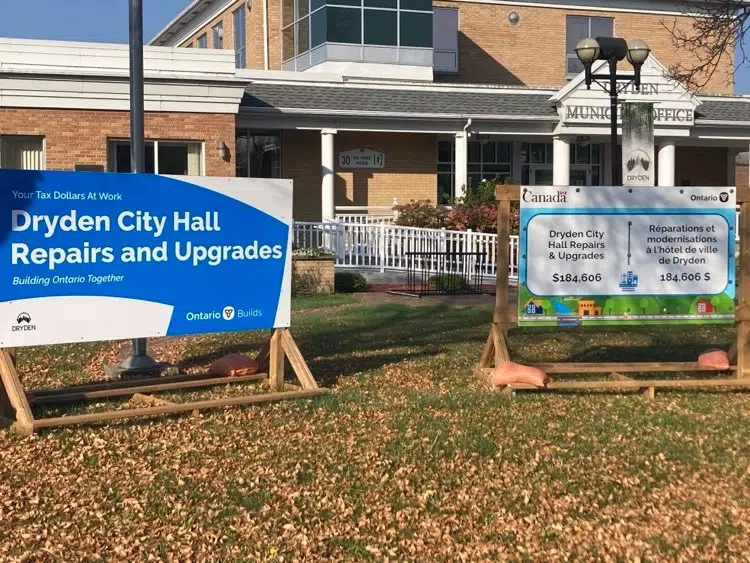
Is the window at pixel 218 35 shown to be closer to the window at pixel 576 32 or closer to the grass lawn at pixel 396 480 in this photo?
the window at pixel 576 32

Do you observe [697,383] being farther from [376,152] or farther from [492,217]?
[376,152]

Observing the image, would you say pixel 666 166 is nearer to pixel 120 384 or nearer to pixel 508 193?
pixel 508 193

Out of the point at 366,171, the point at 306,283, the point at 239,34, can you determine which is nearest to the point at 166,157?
the point at 306,283

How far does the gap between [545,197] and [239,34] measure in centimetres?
2722

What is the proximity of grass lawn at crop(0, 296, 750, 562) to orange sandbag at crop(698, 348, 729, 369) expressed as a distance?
12.9 inches

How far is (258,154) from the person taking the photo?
22.6 metres

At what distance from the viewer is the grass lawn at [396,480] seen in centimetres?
442

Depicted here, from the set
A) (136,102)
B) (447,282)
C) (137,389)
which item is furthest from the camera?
(447,282)

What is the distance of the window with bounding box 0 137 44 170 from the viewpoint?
58.0 ft

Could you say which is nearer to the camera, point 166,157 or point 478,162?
point 166,157

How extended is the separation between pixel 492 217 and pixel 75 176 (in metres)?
14.2

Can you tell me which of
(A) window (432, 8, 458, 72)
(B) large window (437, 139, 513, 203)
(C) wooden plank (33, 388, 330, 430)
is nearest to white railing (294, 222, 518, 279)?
(B) large window (437, 139, 513, 203)

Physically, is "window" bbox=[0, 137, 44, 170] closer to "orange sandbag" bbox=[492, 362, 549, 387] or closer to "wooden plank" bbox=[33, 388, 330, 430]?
"wooden plank" bbox=[33, 388, 330, 430]

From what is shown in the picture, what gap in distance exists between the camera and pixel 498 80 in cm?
3166
